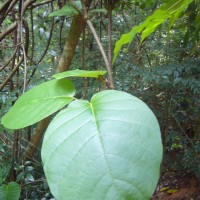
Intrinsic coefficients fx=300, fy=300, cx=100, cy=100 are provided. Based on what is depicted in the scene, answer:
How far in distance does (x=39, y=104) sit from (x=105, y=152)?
0.15 metres

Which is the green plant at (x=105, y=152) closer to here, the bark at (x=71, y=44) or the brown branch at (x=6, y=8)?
the brown branch at (x=6, y=8)

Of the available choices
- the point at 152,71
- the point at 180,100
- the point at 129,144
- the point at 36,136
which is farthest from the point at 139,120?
the point at 180,100

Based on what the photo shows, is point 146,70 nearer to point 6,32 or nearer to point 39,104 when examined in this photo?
point 6,32

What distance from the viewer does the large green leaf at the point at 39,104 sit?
1.18 ft

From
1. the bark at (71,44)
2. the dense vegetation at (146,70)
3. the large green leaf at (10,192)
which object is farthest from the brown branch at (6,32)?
the large green leaf at (10,192)

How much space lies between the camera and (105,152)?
262mm

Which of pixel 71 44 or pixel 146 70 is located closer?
pixel 71 44

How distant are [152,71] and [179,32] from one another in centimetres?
62

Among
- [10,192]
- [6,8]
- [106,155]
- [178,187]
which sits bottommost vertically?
[178,187]

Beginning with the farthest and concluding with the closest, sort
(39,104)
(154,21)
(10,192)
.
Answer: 1. (10,192)
2. (154,21)
3. (39,104)

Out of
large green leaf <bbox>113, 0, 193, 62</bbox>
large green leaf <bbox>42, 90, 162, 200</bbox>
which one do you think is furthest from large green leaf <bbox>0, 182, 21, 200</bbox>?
large green leaf <bbox>42, 90, 162, 200</bbox>

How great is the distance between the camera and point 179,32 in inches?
94.2

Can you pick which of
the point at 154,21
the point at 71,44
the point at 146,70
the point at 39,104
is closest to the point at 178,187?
the point at 146,70

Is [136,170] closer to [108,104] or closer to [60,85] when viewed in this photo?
[108,104]
